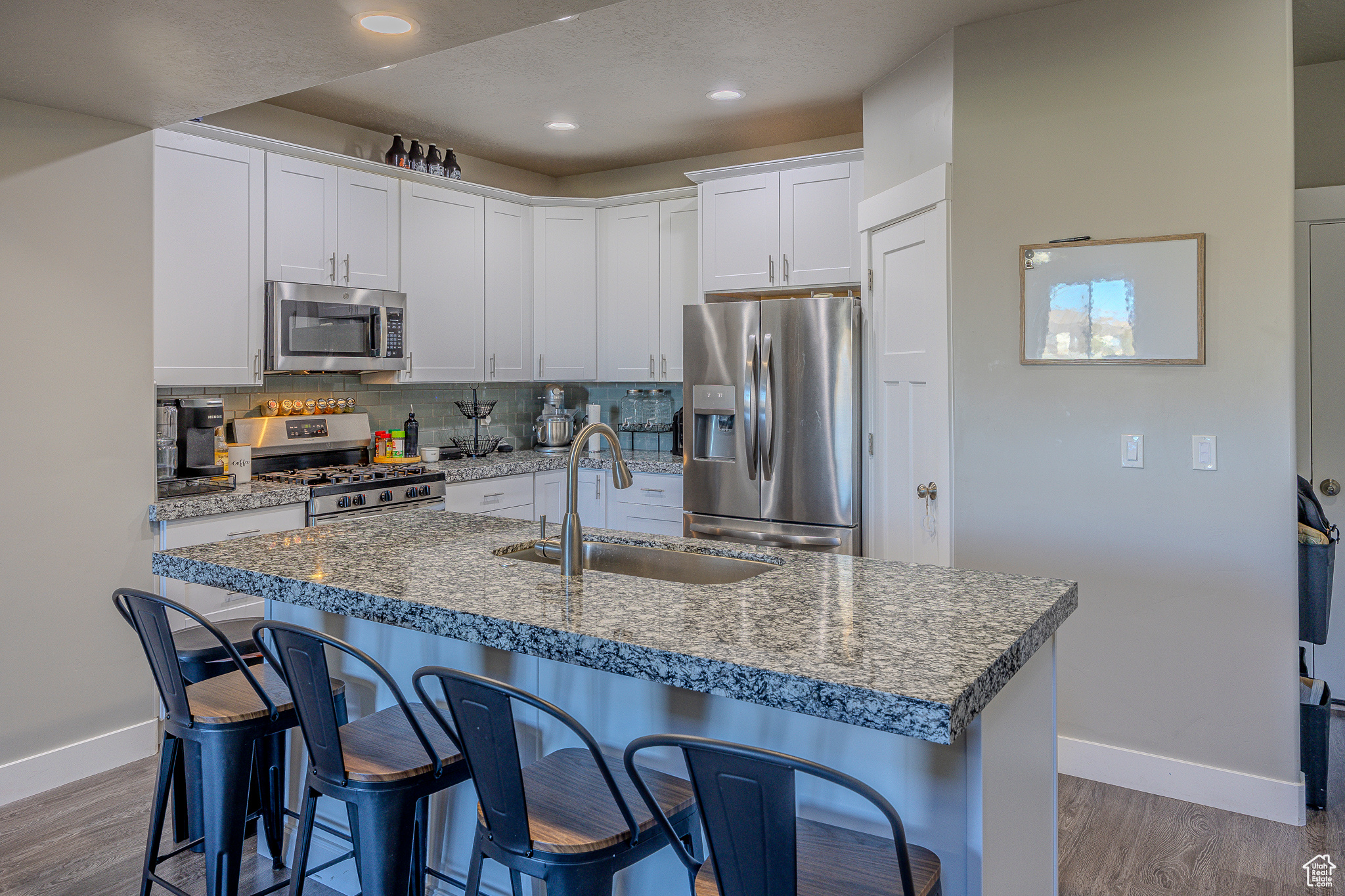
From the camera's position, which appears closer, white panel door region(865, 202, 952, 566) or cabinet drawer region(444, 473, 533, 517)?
white panel door region(865, 202, 952, 566)

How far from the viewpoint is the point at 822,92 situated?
3.95 m

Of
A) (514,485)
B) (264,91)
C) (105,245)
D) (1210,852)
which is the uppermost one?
(264,91)

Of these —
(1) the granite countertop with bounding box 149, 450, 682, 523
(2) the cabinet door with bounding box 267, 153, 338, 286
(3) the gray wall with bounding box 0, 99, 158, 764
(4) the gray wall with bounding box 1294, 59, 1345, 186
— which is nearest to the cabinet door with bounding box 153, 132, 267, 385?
(2) the cabinet door with bounding box 267, 153, 338, 286

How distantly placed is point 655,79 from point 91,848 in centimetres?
345

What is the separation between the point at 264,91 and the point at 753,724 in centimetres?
230

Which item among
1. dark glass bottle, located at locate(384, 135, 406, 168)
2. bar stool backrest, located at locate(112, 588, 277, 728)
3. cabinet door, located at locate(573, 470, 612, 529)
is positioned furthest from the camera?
cabinet door, located at locate(573, 470, 612, 529)

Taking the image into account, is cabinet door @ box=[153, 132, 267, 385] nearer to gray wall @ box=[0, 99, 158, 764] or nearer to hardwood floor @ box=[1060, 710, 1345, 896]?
gray wall @ box=[0, 99, 158, 764]

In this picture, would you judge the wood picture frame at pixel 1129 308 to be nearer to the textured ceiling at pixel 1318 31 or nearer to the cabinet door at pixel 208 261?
the textured ceiling at pixel 1318 31

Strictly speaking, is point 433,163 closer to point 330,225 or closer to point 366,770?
point 330,225

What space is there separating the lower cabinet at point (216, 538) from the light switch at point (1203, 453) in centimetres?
309

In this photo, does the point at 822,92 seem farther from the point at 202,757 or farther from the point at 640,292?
the point at 202,757

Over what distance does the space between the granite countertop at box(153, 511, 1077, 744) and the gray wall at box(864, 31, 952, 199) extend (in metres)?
1.90

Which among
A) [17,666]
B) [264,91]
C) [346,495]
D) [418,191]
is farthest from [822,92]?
[17,666]
